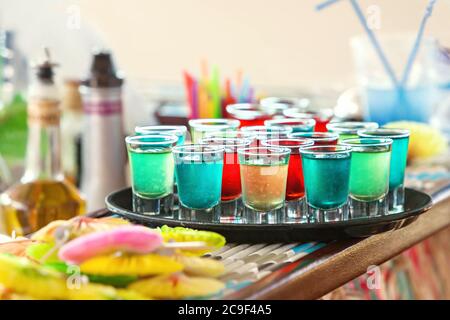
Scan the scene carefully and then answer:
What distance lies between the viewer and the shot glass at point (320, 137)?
1438mm

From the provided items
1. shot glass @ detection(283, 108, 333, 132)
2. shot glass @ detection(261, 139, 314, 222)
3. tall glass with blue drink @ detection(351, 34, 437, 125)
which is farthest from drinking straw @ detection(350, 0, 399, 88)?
shot glass @ detection(261, 139, 314, 222)

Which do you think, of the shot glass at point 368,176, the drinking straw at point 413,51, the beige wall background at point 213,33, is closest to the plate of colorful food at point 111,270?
the shot glass at point 368,176

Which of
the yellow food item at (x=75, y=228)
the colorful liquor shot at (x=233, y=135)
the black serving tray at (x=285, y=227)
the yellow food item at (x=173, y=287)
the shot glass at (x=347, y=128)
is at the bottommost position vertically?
the black serving tray at (x=285, y=227)

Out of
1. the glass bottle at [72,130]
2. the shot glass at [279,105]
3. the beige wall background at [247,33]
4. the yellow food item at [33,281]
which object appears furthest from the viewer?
the beige wall background at [247,33]

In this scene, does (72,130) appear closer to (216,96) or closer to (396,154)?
(216,96)

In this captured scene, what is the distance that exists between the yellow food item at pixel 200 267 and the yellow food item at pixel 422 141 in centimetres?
123

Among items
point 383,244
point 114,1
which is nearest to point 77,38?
point 114,1

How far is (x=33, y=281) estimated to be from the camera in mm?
997

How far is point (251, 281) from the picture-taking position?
1.11 meters

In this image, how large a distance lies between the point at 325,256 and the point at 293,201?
181mm

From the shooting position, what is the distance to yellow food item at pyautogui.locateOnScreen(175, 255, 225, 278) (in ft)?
3.54

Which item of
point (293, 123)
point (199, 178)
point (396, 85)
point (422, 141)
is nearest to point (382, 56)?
point (396, 85)

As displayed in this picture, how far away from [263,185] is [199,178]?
100 millimetres

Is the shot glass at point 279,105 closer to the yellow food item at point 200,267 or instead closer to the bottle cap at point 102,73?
the bottle cap at point 102,73
